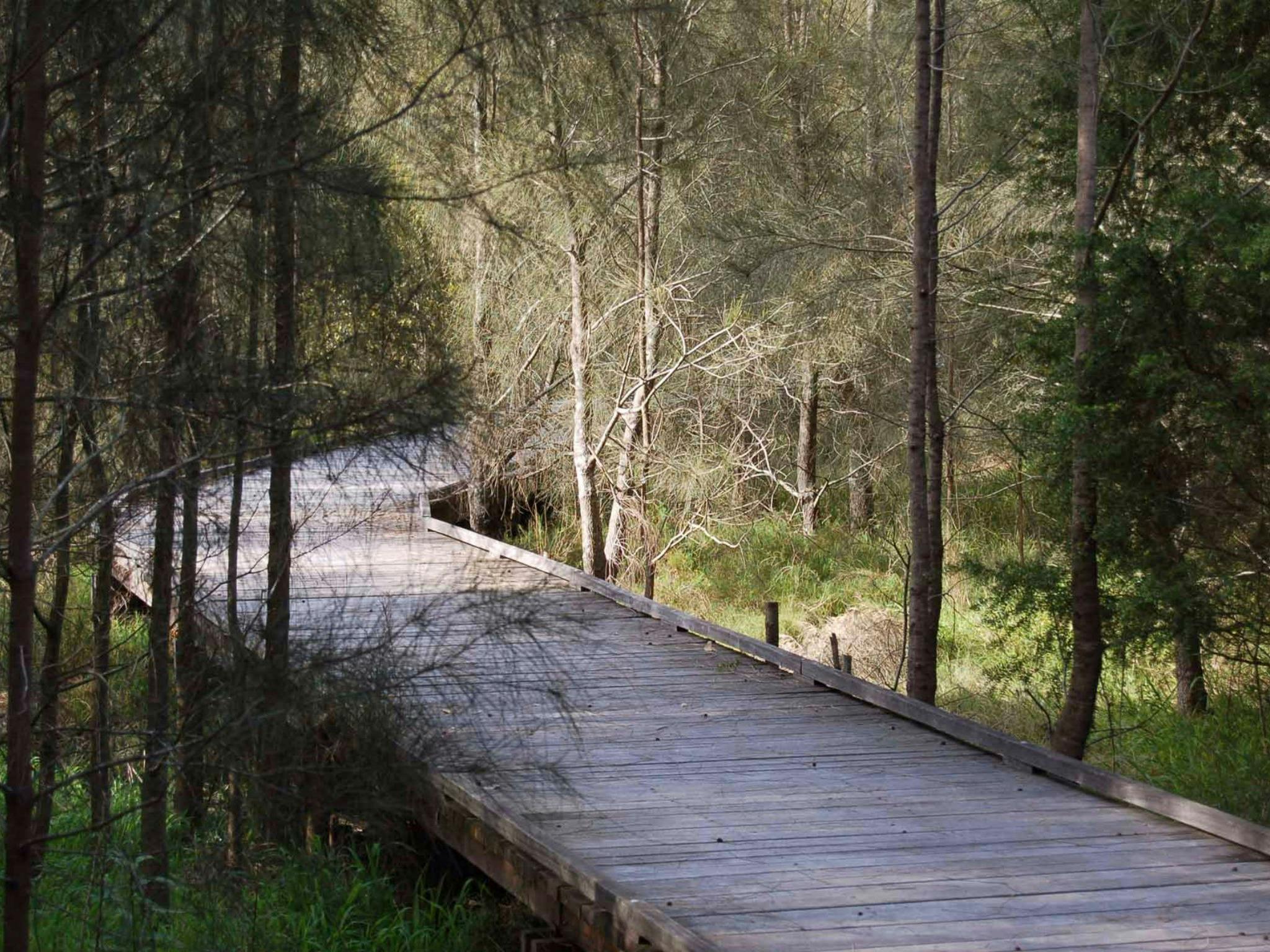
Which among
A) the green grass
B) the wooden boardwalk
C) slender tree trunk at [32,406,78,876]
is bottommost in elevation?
the green grass

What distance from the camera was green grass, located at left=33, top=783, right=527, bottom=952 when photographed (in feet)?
13.4

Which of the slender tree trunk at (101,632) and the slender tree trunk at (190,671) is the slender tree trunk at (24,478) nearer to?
the slender tree trunk at (190,671)

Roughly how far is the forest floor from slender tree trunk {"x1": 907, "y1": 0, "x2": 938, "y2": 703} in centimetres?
51

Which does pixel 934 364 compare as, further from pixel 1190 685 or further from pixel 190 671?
pixel 190 671

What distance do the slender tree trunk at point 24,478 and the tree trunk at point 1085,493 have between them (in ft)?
17.6

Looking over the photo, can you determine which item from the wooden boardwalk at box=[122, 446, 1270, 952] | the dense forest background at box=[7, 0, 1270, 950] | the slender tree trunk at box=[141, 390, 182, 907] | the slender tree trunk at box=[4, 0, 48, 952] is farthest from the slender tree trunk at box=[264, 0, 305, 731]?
the slender tree trunk at box=[4, 0, 48, 952]

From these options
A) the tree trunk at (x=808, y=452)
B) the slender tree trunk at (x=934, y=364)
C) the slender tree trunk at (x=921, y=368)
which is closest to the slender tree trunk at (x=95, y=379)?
the slender tree trunk at (x=921, y=368)

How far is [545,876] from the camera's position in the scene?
186 inches

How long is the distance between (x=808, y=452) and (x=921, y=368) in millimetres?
10475

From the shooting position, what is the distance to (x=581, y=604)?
9406mm

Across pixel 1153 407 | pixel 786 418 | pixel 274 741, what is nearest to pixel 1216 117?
pixel 1153 407

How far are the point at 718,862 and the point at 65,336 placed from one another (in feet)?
9.03

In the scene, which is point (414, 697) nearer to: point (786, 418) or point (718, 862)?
point (718, 862)

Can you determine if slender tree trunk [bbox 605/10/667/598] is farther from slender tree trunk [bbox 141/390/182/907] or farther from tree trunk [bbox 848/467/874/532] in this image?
slender tree trunk [bbox 141/390/182/907]
